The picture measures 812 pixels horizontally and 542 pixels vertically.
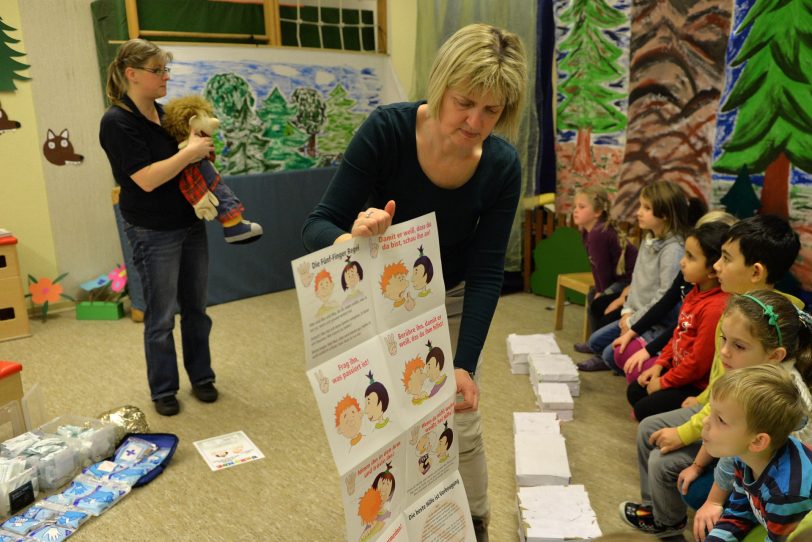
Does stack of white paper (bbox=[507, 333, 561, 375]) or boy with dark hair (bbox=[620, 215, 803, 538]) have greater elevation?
boy with dark hair (bbox=[620, 215, 803, 538])

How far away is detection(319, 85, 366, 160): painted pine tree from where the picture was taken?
17.2ft

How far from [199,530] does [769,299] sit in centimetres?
196

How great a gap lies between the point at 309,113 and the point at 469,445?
12.6ft

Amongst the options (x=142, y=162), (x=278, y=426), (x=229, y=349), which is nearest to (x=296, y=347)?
(x=229, y=349)

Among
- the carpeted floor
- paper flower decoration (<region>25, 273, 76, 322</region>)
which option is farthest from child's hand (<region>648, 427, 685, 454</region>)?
paper flower decoration (<region>25, 273, 76, 322</region>)

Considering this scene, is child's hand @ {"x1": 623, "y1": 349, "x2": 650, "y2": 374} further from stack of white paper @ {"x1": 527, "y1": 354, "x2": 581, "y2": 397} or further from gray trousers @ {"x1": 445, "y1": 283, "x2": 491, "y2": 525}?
gray trousers @ {"x1": 445, "y1": 283, "x2": 491, "y2": 525}

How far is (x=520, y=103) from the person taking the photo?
1481 mm

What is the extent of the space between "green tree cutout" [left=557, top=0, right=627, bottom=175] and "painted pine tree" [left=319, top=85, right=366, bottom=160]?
173 cm

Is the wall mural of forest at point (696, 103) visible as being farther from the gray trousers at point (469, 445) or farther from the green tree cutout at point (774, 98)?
the gray trousers at point (469, 445)

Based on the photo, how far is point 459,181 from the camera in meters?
1.59

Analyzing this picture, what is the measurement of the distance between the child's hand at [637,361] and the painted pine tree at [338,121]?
3040 millimetres

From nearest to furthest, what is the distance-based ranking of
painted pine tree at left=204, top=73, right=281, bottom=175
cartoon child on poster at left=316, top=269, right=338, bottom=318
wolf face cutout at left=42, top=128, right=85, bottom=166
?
1. cartoon child on poster at left=316, top=269, right=338, bottom=318
2. wolf face cutout at left=42, top=128, right=85, bottom=166
3. painted pine tree at left=204, top=73, right=281, bottom=175

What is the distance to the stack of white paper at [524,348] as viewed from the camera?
3.52 metres

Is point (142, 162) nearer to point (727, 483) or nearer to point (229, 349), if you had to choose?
point (229, 349)
